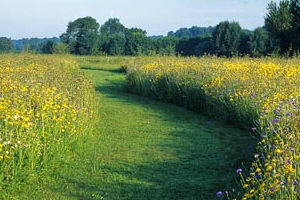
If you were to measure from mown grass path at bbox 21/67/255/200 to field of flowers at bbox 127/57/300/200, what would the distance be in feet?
1.26

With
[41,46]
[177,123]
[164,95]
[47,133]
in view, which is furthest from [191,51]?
[47,133]

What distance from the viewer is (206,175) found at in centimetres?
568

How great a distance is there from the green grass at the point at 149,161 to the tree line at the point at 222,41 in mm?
7473

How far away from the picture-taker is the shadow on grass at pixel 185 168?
505 cm

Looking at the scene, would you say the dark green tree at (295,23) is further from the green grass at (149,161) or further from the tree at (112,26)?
the tree at (112,26)

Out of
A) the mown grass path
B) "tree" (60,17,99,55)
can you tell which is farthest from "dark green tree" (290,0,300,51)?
"tree" (60,17,99,55)

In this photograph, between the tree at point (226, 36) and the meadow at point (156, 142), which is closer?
the meadow at point (156, 142)

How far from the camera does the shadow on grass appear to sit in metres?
5.05

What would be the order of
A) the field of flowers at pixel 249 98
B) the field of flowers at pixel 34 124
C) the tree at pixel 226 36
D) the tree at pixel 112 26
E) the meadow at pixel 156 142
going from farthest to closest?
the tree at pixel 112 26 < the tree at pixel 226 36 < the field of flowers at pixel 34 124 < the meadow at pixel 156 142 < the field of flowers at pixel 249 98

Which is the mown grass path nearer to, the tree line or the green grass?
the green grass

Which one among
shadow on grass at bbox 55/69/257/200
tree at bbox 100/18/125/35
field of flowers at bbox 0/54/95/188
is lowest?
shadow on grass at bbox 55/69/257/200

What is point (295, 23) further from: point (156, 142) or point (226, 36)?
point (156, 142)

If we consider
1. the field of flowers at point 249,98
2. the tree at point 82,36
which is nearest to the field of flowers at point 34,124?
the field of flowers at point 249,98

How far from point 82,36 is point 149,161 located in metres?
46.2
